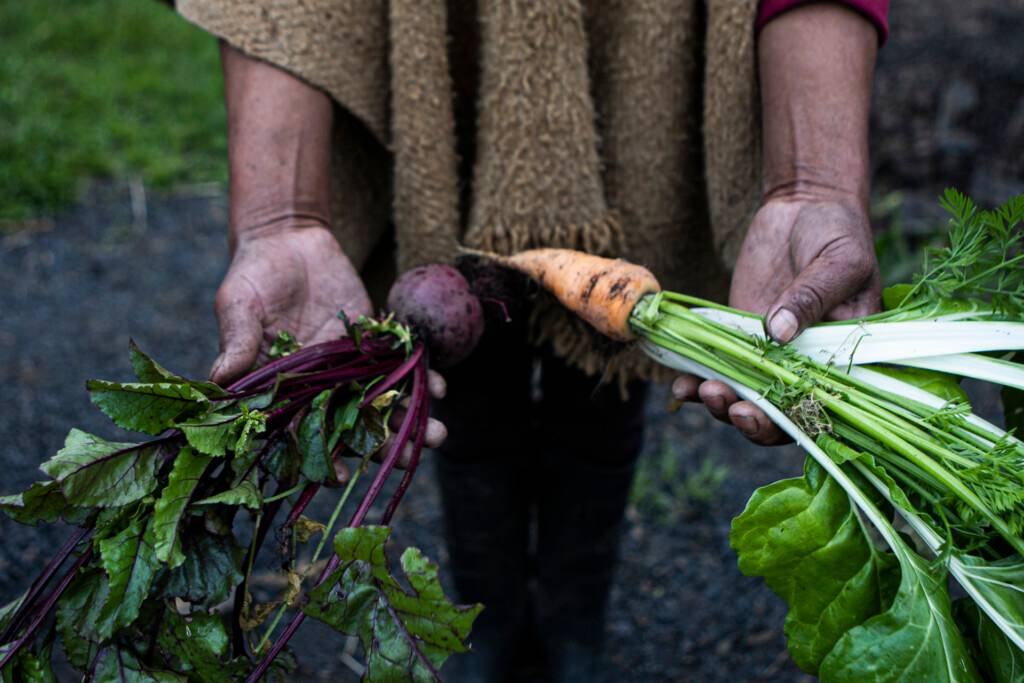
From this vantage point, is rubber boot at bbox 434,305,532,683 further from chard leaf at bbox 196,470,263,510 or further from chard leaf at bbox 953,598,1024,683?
chard leaf at bbox 953,598,1024,683

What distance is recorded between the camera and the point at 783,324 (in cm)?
149

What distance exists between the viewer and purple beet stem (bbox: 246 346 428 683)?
1376 mm

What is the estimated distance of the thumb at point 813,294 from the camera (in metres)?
1.50

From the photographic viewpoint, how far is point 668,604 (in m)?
2.84

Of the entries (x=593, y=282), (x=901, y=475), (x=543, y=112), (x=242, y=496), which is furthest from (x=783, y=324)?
(x=242, y=496)

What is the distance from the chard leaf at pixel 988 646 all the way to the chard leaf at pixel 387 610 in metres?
0.83

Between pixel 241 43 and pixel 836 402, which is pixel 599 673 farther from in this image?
pixel 241 43

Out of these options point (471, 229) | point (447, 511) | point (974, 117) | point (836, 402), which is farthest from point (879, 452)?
point (974, 117)

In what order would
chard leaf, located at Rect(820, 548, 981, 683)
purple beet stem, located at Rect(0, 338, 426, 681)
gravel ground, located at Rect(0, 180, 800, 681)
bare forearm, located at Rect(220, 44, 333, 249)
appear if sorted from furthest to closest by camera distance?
gravel ground, located at Rect(0, 180, 800, 681) → bare forearm, located at Rect(220, 44, 333, 249) → purple beet stem, located at Rect(0, 338, 426, 681) → chard leaf, located at Rect(820, 548, 981, 683)

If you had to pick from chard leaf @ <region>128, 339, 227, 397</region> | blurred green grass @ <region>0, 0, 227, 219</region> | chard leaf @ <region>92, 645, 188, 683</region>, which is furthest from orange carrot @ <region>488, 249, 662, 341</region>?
blurred green grass @ <region>0, 0, 227, 219</region>

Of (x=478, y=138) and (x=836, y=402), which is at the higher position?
(x=478, y=138)

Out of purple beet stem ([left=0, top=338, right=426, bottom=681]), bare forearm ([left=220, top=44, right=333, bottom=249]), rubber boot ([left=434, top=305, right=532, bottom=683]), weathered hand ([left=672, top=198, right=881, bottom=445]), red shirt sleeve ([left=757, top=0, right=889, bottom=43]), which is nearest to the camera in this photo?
purple beet stem ([left=0, top=338, right=426, bottom=681])

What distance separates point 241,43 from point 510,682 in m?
1.95

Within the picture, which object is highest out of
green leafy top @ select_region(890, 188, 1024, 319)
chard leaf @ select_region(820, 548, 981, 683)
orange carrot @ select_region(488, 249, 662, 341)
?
green leafy top @ select_region(890, 188, 1024, 319)
